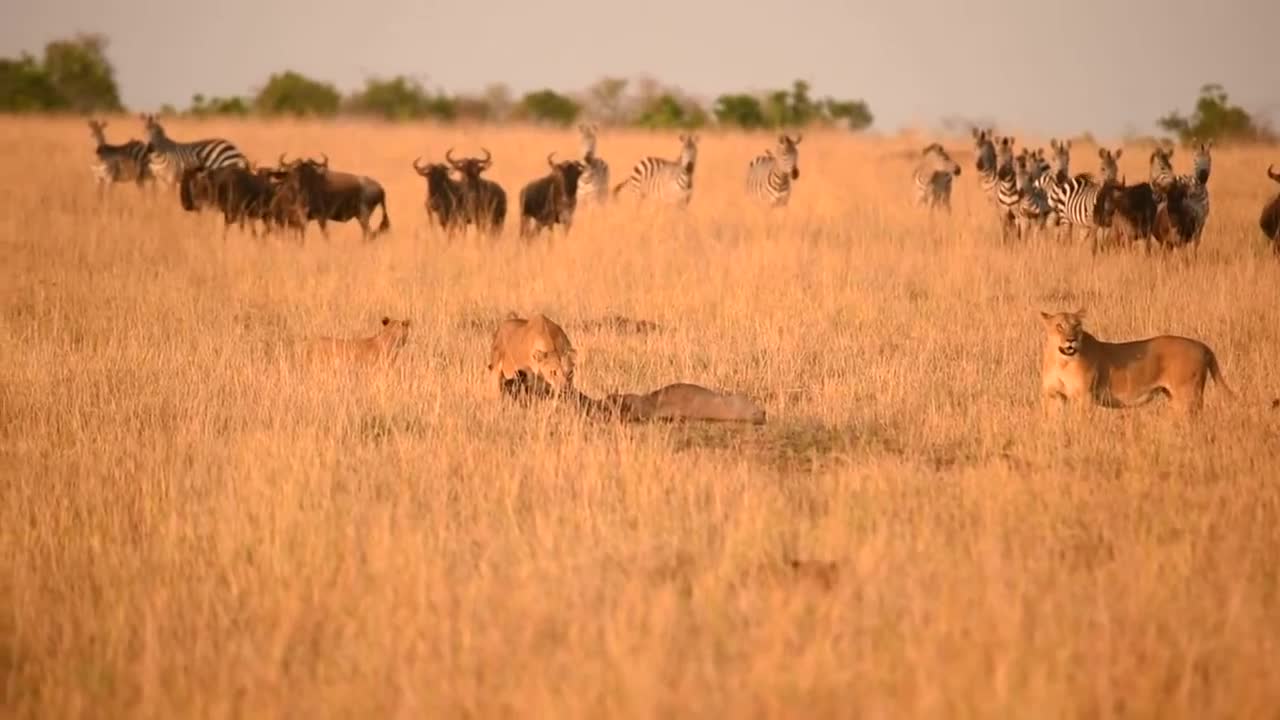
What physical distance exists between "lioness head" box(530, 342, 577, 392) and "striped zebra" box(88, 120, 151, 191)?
16.8 m

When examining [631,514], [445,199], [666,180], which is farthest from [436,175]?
[631,514]

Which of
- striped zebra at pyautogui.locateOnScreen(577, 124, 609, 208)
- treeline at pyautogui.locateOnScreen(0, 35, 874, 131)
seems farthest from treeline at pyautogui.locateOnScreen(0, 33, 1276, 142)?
striped zebra at pyautogui.locateOnScreen(577, 124, 609, 208)

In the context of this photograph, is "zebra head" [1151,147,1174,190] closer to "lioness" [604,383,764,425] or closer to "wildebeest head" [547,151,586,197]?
"wildebeest head" [547,151,586,197]

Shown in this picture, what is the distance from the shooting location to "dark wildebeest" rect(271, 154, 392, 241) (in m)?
18.4

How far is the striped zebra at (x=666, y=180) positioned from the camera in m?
24.5

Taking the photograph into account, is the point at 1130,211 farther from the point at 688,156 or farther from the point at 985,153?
the point at 688,156

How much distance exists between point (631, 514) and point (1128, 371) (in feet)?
10.9

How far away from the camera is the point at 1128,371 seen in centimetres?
834

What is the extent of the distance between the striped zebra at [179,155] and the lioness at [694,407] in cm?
1739

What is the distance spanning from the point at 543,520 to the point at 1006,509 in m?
1.99

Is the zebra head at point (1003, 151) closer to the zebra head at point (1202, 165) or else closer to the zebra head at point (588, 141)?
the zebra head at point (1202, 165)

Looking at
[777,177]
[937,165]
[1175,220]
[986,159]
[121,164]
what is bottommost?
[121,164]

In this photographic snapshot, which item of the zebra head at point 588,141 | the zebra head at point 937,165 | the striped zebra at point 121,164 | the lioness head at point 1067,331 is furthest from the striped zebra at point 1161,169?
the striped zebra at point 121,164

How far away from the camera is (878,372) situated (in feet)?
32.6
